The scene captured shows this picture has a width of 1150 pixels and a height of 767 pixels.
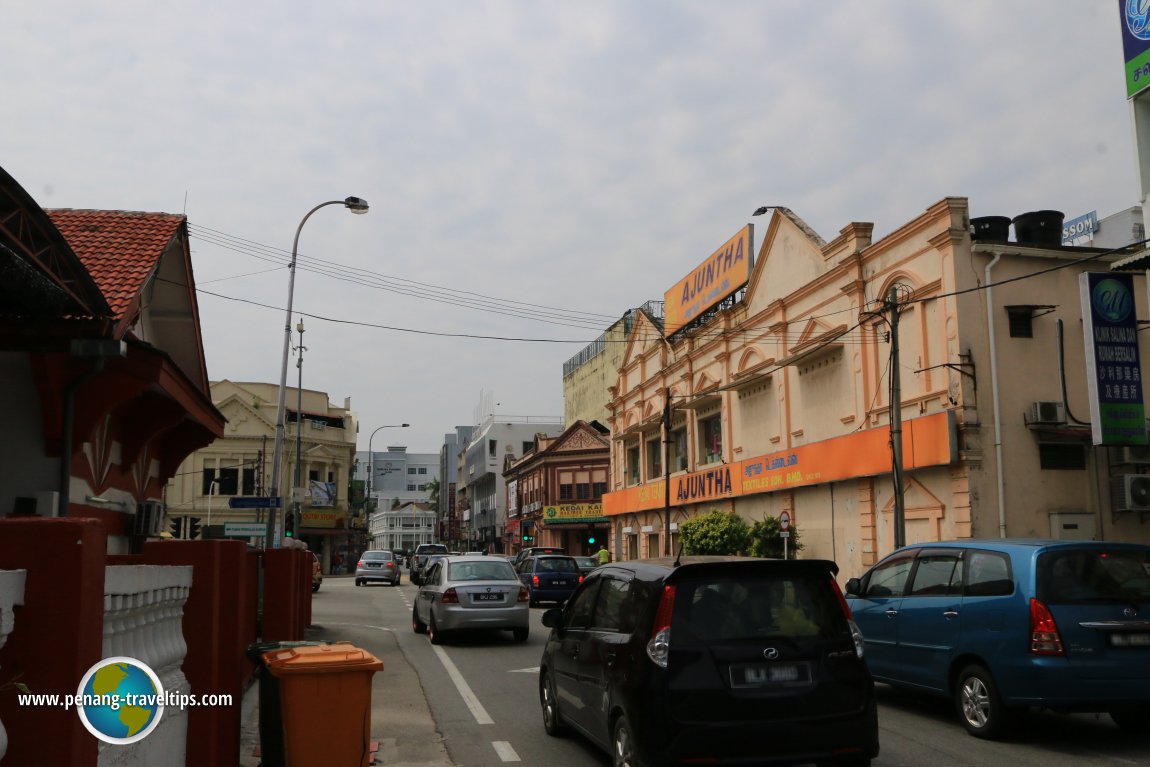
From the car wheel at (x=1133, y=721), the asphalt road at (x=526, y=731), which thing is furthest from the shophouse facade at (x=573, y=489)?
the car wheel at (x=1133, y=721)

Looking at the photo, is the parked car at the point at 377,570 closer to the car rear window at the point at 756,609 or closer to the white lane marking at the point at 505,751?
the white lane marking at the point at 505,751

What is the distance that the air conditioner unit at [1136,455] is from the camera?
21.8 metres

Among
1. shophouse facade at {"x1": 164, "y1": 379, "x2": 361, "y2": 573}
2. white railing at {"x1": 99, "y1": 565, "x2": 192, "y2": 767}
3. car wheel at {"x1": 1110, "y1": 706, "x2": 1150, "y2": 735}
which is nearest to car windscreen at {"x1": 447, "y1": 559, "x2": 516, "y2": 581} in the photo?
car wheel at {"x1": 1110, "y1": 706, "x2": 1150, "y2": 735}

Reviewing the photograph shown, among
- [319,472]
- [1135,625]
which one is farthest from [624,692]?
[319,472]

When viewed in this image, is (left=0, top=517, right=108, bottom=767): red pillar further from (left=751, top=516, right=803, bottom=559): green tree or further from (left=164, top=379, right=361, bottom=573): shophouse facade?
(left=164, top=379, right=361, bottom=573): shophouse facade

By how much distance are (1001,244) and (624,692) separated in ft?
60.6

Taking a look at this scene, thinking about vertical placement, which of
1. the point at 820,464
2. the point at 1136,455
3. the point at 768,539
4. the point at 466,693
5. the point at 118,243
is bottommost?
the point at 466,693

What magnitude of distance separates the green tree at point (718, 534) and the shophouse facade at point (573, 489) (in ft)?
107

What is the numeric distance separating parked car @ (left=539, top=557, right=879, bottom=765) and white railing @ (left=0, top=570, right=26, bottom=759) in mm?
3762

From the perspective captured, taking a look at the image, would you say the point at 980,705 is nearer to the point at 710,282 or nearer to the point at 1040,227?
the point at 1040,227

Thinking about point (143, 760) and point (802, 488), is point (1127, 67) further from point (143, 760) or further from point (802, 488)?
point (143, 760)

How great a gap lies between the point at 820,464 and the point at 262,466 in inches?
1424

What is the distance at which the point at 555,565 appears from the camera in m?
27.8

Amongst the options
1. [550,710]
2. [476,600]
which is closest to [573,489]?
[476,600]
